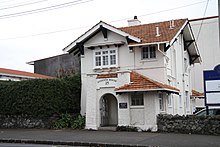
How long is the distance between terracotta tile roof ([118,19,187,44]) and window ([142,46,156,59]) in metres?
0.69

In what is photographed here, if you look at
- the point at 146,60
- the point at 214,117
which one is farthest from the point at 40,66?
the point at 214,117

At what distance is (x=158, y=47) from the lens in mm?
21453

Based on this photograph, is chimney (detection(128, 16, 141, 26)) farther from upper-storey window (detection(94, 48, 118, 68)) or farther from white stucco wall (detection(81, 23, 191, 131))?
upper-storey window (detection(94, 48, 118, 68))

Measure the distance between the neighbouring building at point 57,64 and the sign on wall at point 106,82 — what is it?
15.7m

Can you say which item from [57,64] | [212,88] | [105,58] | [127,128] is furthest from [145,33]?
[57,64]

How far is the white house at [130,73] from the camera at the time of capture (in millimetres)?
20406

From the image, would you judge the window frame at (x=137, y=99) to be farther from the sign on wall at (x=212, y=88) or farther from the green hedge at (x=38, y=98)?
the green hedge at (x=38, y=98)

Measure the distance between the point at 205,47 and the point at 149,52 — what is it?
49.6 ft

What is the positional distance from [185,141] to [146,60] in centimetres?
823

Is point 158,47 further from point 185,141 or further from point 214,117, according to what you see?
point 185,141

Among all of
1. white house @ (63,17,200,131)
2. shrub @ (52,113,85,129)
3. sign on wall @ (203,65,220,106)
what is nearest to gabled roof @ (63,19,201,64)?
white house @ (63,17,200,131)

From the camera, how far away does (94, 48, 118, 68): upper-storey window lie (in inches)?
926

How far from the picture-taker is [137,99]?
68.4 ft

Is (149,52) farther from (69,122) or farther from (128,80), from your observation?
(69,122)
